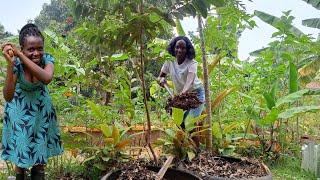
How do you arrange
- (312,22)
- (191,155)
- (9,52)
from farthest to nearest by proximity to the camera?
(312,22), (191,155), (9,52)

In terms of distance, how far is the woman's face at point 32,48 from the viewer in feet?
8.64

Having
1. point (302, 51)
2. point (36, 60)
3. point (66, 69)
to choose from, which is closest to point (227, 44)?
point (302, 51)

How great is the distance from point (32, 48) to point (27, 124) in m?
0.49

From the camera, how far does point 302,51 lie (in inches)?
207

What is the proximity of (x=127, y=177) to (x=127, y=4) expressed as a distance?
122 cm

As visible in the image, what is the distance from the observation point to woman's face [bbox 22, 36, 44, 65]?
8.64 feet

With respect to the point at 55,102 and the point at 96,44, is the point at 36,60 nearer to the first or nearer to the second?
the point at 96,44

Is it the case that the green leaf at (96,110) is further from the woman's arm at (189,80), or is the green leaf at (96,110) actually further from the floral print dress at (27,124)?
the woman's arm at (189,80)

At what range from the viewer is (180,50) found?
14.2 ft

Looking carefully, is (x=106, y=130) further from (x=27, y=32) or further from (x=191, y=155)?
(x=27, y=32)

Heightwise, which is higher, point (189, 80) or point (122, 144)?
point (189, 80)

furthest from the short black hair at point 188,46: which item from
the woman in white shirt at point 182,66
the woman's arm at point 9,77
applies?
the woman's arm at point 9,77

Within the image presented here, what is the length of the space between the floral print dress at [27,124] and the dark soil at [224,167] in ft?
4.39

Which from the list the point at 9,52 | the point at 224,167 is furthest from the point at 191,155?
the point at 9,52
